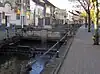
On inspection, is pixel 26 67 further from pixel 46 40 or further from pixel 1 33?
pixel 46 40

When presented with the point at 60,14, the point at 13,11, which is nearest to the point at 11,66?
the point at 13,11

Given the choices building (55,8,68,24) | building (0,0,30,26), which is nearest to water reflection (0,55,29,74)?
building (0,0,30,26)

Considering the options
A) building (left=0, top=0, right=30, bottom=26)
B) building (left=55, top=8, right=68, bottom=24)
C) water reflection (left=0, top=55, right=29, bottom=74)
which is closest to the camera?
water reflection (left=0, top=55, right=29, bottom=74)

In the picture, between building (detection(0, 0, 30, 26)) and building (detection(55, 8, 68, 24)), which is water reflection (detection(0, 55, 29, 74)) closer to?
building (detection(0, 0, 30, 26))

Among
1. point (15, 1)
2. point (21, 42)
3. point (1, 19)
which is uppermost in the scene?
point (15, 1)

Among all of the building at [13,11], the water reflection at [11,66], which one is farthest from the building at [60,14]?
the water reflection at [11,66]

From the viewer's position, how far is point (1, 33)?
3469 cm

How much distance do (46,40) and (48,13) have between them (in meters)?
69.7

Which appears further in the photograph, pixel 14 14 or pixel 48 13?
pixel 48 13

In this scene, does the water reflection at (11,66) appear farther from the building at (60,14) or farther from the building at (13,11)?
the building at (60,14)

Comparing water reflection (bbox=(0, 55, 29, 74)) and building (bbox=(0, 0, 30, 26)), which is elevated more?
building (bbox=(0, 0, 30, 26))

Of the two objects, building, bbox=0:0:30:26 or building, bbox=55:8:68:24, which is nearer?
building, bbox=0:0:30:26

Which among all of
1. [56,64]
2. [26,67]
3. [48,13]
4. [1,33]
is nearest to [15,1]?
[1,33]

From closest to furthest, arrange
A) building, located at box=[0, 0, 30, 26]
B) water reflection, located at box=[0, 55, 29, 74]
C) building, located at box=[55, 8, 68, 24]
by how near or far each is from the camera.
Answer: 1. water reflection, located at box=[0, 55, 29, 74]
2. building, located at box=[0, 0, 30, 26]
3. building, located at box=[55, 8, 68, 24]
